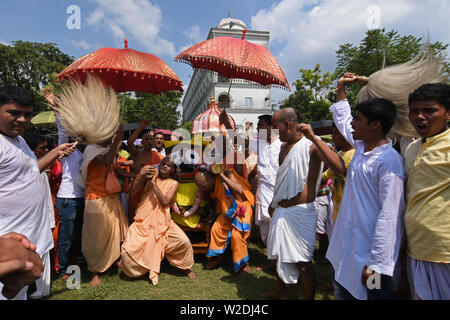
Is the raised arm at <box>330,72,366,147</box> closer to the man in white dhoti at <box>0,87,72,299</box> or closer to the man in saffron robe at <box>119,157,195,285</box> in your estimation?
the man in saffron robe at <box>119,157,195,285</box>

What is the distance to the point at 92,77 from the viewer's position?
10.8ft

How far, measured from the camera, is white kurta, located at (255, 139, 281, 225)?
403 centimetres

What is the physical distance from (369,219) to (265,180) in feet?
7.85

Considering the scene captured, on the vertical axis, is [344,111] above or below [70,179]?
above

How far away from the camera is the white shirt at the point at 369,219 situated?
166 cm

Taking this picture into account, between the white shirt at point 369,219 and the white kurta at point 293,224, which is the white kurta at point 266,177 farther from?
the white shirt at point 369,219

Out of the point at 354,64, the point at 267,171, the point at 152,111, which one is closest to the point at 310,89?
the point at 354,64

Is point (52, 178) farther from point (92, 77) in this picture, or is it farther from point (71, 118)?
point (92, 77)

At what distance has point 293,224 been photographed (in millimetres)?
2615

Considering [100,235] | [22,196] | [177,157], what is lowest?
[100,235]

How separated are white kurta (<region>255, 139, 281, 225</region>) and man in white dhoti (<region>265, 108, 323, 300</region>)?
1.24 metres

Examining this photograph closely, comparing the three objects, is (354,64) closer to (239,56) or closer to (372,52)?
(372,52)

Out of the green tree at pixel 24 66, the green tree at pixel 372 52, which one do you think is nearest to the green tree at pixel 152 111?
the green tree at pixel 24 66

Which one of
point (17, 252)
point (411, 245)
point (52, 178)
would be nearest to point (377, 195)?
point (411, 245)
